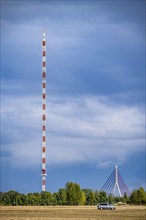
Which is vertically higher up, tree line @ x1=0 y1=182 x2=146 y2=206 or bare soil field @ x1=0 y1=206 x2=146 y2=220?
tree line @ x1=0 y1=182 x2=146 y2=206

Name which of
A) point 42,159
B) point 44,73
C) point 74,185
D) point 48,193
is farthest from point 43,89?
point 74,185

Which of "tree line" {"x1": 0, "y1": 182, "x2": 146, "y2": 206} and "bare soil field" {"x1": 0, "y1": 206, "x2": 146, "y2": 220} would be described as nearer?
"bare soil field" {"x1": 0, "y1": 206, "x2": 146, "y2": 220}

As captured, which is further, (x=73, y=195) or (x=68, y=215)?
(x=73, y=195)

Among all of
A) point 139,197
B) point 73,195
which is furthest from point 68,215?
point 139,197

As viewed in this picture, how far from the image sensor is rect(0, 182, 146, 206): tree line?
529 feet

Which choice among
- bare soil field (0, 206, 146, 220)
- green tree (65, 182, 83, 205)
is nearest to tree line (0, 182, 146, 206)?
green tree (65, 182, 83, 205)

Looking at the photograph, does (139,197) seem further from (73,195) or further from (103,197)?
(73,195)

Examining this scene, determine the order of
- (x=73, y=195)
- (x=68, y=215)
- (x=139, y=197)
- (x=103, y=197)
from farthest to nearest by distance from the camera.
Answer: (x=103, y=197)
(x=139, y=197)
(x=73, y=195)
(x=68, y=215)

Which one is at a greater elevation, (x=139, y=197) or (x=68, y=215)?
(x=139, y=197)

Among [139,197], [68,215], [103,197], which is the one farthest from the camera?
[103,197]

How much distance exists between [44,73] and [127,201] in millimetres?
87255

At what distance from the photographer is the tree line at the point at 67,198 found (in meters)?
161

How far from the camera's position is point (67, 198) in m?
173

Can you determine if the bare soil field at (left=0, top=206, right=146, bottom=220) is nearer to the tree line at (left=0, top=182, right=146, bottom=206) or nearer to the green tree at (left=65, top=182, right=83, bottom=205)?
the tree line at (left=0, top=182, right=146, bottom=206)
